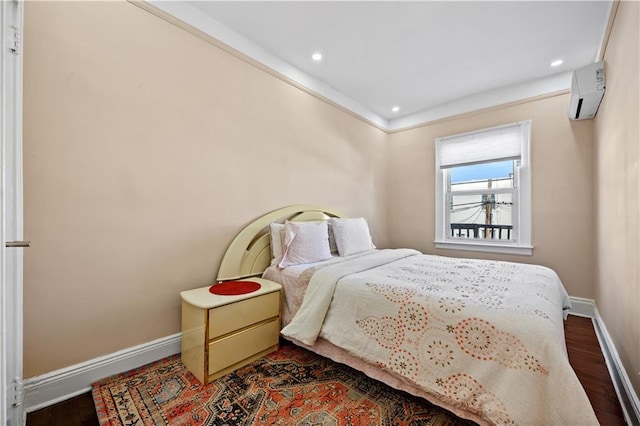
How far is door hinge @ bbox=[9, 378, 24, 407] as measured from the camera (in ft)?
4.31

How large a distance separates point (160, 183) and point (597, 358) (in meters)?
3.51

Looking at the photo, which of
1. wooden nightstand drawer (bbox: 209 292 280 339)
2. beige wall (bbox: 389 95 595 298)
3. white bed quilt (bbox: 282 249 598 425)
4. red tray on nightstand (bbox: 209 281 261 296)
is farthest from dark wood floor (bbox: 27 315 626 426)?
beige wall (bbox: 389 95 595 298)

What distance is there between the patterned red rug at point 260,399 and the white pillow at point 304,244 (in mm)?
846

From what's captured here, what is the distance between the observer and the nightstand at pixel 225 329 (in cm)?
171

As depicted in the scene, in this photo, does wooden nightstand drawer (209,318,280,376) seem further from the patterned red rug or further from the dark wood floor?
the dark wood floor

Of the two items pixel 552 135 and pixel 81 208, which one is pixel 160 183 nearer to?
pixel 81 208

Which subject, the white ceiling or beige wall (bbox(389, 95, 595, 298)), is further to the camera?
beige wall (bbox(389, 95, 595, 298))

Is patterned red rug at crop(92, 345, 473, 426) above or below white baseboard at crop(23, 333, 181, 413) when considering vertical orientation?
below

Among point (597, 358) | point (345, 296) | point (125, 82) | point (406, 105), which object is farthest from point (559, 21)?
point (125, 82)

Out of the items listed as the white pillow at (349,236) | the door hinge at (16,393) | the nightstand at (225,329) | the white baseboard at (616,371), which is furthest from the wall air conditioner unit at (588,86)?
the door hinge at (16,393)

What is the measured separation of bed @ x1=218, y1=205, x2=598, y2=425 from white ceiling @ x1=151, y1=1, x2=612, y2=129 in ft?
5.55

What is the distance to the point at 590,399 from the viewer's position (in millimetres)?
1630

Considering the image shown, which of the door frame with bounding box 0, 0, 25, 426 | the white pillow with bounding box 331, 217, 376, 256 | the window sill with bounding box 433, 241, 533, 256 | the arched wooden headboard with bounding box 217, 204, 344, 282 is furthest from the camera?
the window sill with bounding box 433, 241, 533, 256

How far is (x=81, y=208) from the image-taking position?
5.46 ft
